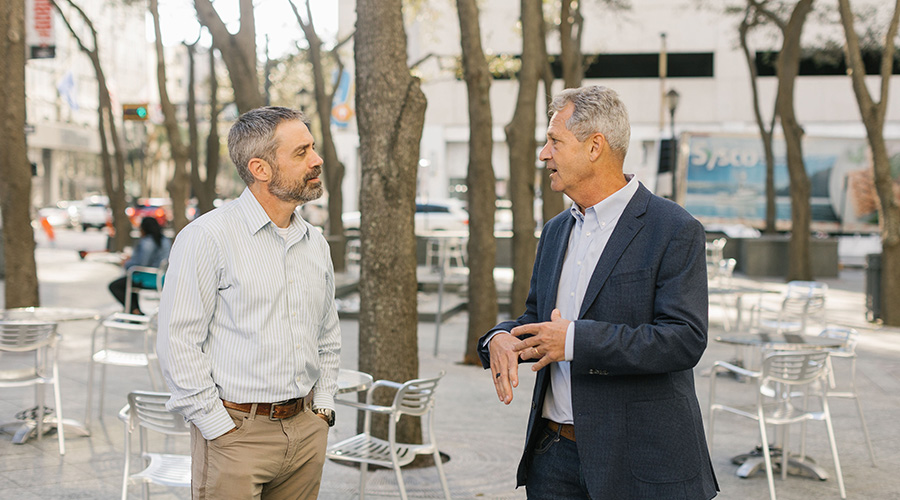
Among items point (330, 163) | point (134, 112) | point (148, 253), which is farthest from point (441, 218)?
point (148, 253)

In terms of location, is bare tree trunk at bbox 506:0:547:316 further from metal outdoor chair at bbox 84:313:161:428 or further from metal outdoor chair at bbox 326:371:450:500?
metal outdoor chair at bbox 326:371:450:500

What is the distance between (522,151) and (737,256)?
51.4ft

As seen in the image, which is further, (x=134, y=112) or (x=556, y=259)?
(x=134, y=112)

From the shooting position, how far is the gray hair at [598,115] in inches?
113

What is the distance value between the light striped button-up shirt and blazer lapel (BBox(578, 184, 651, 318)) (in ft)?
3.21

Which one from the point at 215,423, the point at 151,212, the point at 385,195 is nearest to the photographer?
the point at 215,423

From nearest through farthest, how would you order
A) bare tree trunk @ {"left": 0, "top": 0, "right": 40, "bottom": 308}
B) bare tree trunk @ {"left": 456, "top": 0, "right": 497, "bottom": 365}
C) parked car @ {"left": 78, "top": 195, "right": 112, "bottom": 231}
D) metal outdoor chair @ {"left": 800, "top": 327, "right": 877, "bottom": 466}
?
metal outdoor chair @ {"left": 800, "top": 327, "right": 877, "bottom": 466} → bare tree trunk @ {"left": 456, "top": 0, "right": 497, "bottom": 365} → bare tree trunk @ {"left": 0, "top": 0, "right": 40, "bottom": 308} → parked car @ {"left": 78, "top": 195, "right": 112, "bottom": 231}

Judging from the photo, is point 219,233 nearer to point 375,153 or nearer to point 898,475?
point 375,153

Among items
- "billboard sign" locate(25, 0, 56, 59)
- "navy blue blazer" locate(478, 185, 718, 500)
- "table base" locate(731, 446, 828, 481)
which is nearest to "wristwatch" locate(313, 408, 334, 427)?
"navy blue blazer" locate(478, 185, 718, 500)

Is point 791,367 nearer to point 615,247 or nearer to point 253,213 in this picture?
point 615,247

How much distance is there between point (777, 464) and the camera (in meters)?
6.70

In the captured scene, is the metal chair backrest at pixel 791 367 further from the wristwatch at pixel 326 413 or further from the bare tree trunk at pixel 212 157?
the bare tree trunk at pixel 212 157

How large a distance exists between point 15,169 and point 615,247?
971cm

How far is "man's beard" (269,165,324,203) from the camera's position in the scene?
10.5 feet
